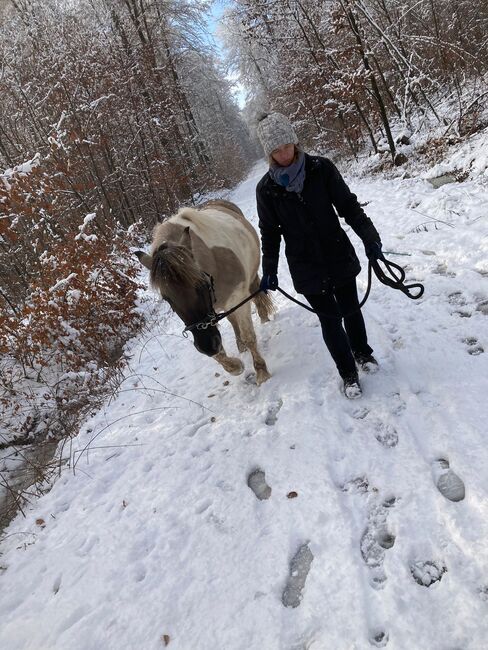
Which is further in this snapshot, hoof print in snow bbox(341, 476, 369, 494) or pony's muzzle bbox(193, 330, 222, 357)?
pony's muzzle bbox(193, 330, 222, 357)

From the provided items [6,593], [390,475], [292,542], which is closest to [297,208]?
[390,475]

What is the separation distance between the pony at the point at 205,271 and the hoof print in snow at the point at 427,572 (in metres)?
1.90

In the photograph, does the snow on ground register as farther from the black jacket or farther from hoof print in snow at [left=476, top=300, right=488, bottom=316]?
the black jacket

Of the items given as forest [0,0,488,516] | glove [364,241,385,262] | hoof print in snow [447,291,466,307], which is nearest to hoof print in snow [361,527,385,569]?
glove [364,241,385,262]

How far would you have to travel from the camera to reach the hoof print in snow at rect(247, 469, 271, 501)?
258cm

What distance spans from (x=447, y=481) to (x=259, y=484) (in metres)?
1.16

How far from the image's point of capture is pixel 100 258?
6.63 meters

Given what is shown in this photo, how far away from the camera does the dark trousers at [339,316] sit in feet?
9.64

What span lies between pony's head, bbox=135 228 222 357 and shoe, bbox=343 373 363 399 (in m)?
1.05

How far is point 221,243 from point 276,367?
1311 mm

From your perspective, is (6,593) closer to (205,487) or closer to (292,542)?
(205,487)

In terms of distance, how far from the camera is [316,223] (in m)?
2.72

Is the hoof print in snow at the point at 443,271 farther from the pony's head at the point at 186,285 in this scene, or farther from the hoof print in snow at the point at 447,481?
the pony's head at the point at 186,285

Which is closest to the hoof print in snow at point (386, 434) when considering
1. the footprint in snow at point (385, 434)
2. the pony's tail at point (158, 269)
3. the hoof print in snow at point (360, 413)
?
the footprint in snow at point (385, 434)
